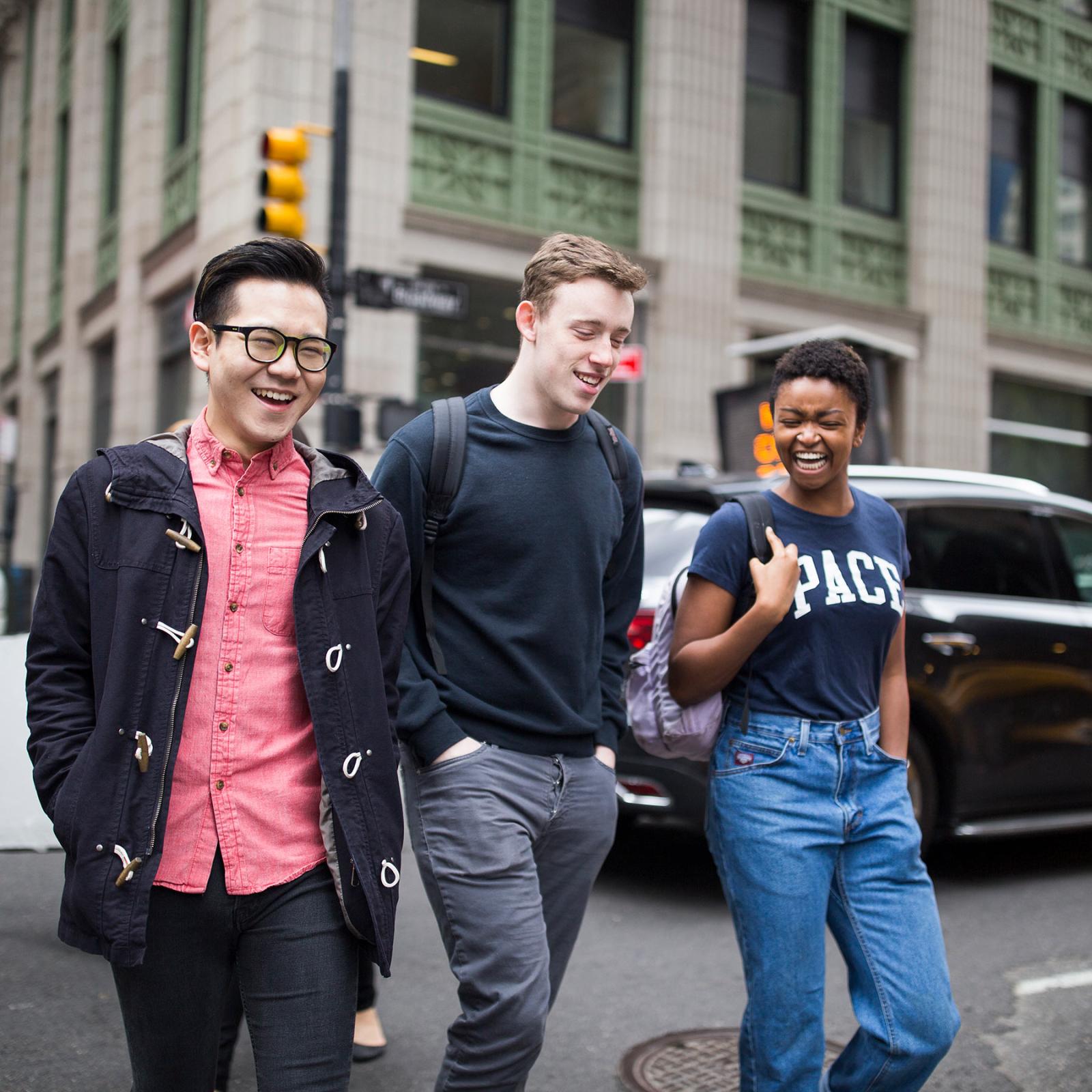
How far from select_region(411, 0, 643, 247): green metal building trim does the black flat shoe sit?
39.1ft

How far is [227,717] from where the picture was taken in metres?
2.30

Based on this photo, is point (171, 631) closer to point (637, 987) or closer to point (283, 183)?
point (637, 987)

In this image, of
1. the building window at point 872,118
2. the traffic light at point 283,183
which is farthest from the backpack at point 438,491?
the building window at point 872,118

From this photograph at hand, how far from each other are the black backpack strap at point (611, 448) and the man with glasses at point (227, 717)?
92cm

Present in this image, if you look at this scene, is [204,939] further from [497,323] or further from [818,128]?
[818,128]

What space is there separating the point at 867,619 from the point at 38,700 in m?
1.85

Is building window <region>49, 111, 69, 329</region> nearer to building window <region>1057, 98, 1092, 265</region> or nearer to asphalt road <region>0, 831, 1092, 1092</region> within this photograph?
building window <region>1057, 98, 1092, 265</region>

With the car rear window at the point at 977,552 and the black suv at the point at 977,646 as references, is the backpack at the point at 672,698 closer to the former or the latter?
the black suv at the point at 977,646

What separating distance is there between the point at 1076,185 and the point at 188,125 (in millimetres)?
13401

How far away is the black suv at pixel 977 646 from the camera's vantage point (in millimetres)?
5965

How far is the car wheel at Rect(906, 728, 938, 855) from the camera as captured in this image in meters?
6.18

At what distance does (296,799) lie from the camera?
2.35 metres

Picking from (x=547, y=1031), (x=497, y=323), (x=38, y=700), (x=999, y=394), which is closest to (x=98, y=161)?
(x=497, y=323)

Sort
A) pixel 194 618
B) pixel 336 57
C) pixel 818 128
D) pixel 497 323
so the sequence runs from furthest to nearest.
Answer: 1. pixel 818 128
2. pixel 497 323
3. pixel 336 57
4. pixel 194 618
